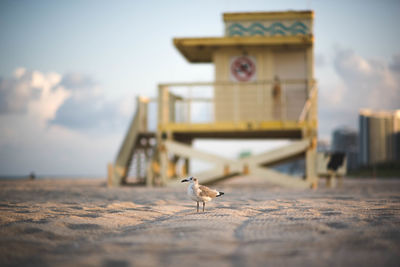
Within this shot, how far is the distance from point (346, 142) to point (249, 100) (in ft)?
127

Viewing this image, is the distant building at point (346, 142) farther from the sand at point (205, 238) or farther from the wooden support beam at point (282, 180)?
the sand at point (205, 238)

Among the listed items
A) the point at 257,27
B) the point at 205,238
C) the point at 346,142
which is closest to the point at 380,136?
the point at 346,142

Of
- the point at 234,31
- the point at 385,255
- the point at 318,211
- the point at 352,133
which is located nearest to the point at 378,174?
the point at 352,133

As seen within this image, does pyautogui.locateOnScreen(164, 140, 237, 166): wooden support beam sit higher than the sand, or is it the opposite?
pyautogui.locateOnScreen(164, 140, 237, 166): wooden support beam

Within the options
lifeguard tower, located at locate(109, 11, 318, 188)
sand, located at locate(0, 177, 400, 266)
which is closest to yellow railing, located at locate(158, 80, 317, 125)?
lifeguard tower, located at locate(109, 11, 318, 188)

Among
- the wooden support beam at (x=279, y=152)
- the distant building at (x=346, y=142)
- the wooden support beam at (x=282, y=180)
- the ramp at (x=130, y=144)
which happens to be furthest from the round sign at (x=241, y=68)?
the distant building at (x=346, y=142)

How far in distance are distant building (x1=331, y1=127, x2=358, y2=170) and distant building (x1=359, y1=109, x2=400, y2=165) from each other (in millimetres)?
6471

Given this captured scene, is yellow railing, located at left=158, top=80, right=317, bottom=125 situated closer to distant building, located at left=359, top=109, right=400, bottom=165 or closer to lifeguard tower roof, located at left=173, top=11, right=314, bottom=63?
lifeguard tower roof, located at left=173, top=11, right=314, bottom=63

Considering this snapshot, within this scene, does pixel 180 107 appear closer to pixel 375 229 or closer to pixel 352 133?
pixel 375 229

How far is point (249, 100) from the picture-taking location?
1417 centimetres

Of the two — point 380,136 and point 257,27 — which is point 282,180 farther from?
point 380,136

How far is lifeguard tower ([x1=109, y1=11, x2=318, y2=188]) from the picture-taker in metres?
13.1

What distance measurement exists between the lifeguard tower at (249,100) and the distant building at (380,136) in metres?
27.0

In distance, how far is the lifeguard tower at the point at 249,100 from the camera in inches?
515
